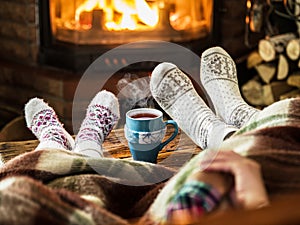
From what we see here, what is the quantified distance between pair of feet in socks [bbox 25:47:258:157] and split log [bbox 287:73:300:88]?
1068 millimetres

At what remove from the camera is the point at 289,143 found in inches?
32.1

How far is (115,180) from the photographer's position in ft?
3.21

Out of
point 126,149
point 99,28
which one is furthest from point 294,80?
point 126,149

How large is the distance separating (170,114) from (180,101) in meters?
0.04

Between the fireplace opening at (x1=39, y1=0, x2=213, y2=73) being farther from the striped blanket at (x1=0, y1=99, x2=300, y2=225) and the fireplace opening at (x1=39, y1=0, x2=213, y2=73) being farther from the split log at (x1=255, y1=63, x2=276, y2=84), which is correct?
the striped blanket at (x1=0, y1=99, x2=300, y2=225)

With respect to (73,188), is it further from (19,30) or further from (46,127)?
(19,30)

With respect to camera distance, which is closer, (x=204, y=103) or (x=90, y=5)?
(x=204, y=103)

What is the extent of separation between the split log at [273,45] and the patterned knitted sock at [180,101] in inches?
46.8

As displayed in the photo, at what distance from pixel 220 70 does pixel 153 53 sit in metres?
0.97

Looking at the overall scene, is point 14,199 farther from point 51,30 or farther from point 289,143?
point 51,30

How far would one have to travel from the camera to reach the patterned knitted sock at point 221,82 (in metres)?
1.51

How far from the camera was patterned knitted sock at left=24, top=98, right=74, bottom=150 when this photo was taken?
4.41ft

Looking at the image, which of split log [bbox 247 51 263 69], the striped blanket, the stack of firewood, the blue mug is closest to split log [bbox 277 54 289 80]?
the stack of firewood

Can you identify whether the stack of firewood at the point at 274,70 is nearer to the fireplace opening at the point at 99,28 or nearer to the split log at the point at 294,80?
the split log at the point at 294,80
